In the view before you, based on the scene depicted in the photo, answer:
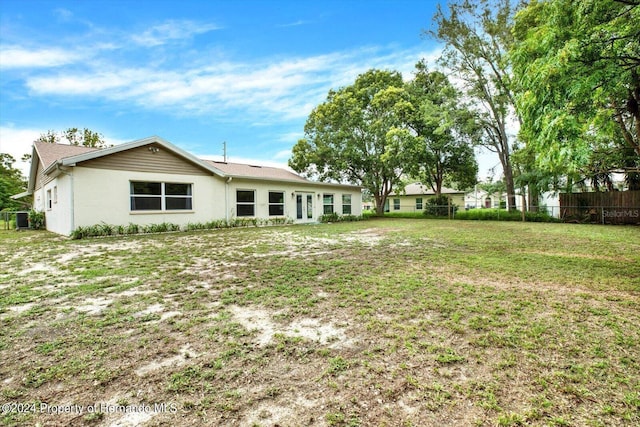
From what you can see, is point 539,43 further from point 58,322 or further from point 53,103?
point 53,103

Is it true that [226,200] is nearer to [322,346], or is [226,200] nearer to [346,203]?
[346,203]

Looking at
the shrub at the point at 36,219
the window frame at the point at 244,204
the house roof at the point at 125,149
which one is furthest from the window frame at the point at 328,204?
the shrub at the point at 36,219

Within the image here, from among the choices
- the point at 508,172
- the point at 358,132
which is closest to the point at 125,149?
the point at 358,132

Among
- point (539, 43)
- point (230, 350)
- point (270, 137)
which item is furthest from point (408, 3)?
point (270, 137)

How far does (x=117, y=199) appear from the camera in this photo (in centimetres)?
1048

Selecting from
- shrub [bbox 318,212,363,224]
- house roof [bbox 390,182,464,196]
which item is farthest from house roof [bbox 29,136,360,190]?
house roof [bbox 390,182,464,196]

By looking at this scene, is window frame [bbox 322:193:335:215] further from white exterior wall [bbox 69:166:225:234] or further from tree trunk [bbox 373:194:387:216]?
white exterior wall [bbox 69:166:225:234]

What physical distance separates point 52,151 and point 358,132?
1737 cm

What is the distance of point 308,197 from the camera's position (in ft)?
57.1

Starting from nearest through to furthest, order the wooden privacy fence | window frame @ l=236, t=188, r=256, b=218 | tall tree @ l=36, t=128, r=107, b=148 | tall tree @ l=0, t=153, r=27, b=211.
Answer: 1. the wooden privacy fence
2. window frame @ l=236, t=188, r=256, b=218
3. tall tree @ l=0, t=153, r=27, b=211
4. tall tree @ l=36, t=128, r=107, b=148

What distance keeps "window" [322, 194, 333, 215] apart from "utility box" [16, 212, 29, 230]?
1515cm

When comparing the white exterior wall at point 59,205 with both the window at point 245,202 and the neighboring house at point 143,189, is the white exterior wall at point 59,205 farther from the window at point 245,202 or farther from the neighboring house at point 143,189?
the window at point 245,202

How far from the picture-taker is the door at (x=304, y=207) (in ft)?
55.1

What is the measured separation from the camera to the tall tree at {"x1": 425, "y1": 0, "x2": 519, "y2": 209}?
17.1m
